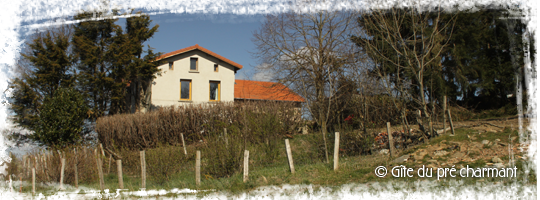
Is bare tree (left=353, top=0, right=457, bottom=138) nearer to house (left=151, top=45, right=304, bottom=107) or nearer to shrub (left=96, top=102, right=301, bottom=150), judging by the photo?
shrub (left=96, top=102, right=301, bottom=150)

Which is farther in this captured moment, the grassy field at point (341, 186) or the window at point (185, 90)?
the window at point (185, 90)

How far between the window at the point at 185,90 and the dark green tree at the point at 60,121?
8.10 metres

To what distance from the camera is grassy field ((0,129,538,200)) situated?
19.0 feet

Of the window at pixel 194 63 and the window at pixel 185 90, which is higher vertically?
the window at pixel 194 63

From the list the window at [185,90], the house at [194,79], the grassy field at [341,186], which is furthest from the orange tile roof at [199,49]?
the grassy field at [341,186]

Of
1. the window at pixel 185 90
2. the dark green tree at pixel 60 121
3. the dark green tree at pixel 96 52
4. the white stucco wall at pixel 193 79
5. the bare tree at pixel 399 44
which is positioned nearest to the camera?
the bare tree at pixel 399 44

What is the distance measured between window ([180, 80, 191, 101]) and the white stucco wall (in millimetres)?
311

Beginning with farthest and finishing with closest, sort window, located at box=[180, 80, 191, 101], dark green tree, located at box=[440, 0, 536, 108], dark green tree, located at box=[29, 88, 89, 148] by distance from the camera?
window, located at box=[180, 80, 191, 101], dark green tree, located at box=[29, 88, 89, 148], dark green tree, located at box=[440, 0, 536, 108]

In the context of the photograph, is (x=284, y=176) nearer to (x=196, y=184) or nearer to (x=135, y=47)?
(x=196, y=184)

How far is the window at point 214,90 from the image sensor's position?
93.0 feet

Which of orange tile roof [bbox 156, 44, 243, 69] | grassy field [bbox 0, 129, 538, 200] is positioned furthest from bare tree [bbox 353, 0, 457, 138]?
orange tile roof [bbox 156, 44, 243, 69]

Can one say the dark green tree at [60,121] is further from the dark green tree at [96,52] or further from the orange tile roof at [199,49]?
the orange tile roof at [199,49]

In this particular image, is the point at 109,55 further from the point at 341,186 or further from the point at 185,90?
the point at 341,186

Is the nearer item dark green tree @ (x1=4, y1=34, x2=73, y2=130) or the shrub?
the shrub
